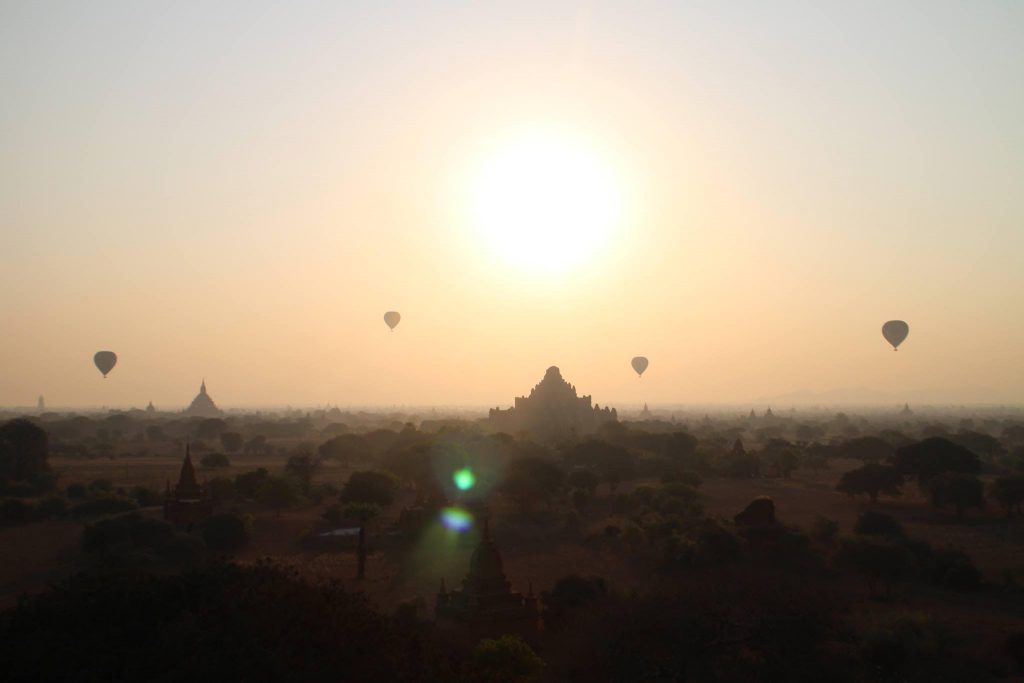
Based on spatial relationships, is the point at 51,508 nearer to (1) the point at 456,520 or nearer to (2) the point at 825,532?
(1) the point at 456,520

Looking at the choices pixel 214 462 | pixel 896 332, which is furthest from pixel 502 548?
pixel 896 332

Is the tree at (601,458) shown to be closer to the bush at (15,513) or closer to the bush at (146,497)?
the bush at (146,497)

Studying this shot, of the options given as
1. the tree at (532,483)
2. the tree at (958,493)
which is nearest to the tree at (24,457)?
the tree at (532,483)

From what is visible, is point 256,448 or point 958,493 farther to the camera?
point 256,448

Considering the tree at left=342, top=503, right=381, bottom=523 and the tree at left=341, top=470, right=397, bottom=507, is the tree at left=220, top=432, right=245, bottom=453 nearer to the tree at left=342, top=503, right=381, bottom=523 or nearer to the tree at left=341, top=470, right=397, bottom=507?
the tree at left=341, top=470, right=397, bottom=507

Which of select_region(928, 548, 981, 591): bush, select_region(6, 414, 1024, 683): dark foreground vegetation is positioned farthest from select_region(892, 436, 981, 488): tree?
select_region(928, 548, 981, 591): bush

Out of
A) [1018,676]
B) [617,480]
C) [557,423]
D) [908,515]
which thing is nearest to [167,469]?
[557,423]

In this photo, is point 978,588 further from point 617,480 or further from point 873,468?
point 617,480
